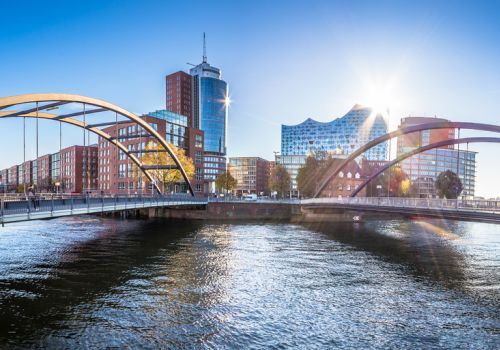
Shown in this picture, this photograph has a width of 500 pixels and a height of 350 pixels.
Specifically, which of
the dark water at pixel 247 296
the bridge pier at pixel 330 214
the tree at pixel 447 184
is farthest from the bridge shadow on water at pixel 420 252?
the tree at pixel 447 184

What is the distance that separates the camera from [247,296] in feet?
61.2

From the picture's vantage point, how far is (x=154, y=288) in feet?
65.6

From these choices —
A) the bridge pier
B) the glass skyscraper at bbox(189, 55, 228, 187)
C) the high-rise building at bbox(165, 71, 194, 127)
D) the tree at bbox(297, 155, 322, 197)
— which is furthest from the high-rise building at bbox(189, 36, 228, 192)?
the bridge pier

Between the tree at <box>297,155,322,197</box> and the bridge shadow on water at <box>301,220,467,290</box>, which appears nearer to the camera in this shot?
the bridge shadow on water at <box>301,220,467,290</box>

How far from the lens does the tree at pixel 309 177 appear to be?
88375 millimetres

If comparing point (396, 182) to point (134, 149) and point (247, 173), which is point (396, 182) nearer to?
point (247, 173)

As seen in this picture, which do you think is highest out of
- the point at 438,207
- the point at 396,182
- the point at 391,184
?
the point at 396,182

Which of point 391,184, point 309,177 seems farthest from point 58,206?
point 391,184

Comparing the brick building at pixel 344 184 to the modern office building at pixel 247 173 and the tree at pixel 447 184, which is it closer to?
the tree at pixel 447 184

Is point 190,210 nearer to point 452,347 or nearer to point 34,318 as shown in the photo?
point 34,318

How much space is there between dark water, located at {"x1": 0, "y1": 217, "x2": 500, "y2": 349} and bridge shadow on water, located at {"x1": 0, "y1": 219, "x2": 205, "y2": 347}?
8cm

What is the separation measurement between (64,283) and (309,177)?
73753mm

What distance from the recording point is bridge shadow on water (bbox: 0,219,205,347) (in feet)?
47.7

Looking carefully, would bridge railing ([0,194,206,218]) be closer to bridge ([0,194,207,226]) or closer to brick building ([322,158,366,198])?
bridge ([0,194,207,226])
